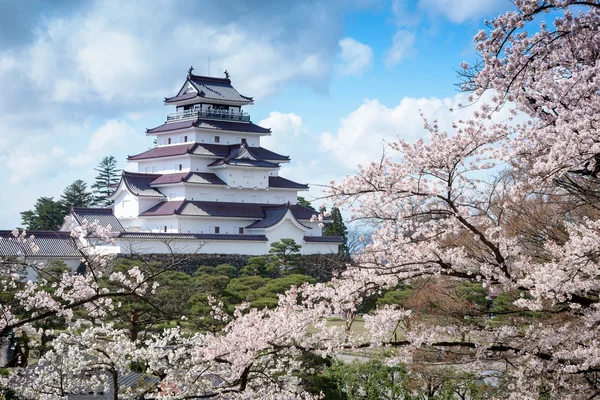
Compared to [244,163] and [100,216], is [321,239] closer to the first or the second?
[244,163]

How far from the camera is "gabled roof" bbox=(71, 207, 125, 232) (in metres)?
34.9

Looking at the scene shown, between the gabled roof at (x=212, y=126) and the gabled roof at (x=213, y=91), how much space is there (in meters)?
1.39

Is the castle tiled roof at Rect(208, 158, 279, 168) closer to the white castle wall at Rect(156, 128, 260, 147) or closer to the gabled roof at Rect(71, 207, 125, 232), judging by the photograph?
the white castle wall at Rect(156, 128, 260, 147)

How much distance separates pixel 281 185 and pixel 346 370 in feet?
80.4

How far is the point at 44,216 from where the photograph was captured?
49219mm

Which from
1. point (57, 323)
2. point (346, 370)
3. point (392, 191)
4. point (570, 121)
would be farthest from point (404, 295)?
point (570, 121)

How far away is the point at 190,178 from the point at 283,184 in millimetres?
6000

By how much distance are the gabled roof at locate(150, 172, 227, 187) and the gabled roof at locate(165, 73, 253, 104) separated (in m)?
4.97

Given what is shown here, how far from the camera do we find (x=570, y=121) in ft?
18.0

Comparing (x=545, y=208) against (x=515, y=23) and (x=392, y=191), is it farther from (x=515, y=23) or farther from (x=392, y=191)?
(x=515, y=23)

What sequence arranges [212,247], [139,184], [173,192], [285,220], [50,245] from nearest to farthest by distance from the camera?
1. [50,245]
2. [212,247]
3. [285,220]
4. [173,192]
5. [139,184]

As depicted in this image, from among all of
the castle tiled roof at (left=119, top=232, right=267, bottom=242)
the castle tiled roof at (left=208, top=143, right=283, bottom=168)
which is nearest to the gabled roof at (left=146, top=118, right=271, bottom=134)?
the castle tiled roof at (left=208, top=143, right=283, bottom=168)

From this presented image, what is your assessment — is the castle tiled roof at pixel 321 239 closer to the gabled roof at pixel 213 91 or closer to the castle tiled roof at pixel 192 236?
the castle tiled roof at pixel 192 236

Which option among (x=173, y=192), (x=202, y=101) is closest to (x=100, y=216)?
(x=173, y=192)
